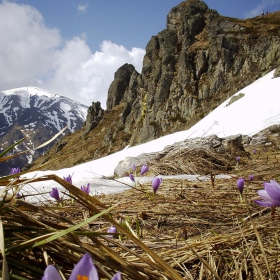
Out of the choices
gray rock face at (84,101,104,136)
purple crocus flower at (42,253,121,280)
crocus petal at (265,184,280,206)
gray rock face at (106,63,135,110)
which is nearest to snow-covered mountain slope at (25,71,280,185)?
crocus petal at (265,184,280,206)

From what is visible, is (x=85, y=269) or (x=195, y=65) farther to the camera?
(x=195, y=65)

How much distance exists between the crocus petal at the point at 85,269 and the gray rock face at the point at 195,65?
2320cm

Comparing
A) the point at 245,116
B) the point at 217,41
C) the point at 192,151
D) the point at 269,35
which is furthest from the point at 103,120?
the point at 192,151

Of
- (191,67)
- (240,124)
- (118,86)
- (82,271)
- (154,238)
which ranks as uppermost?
(118,86)

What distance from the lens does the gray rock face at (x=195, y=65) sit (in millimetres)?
24078

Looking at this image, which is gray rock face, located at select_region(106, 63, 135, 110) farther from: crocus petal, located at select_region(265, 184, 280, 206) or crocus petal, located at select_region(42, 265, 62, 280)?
crocus petal, located at select_region(42, 265, 62, 280)

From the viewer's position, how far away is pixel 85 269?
36cm

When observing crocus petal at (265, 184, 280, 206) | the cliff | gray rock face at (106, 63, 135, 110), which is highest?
gray rock face at (106, 63, 135, 110)

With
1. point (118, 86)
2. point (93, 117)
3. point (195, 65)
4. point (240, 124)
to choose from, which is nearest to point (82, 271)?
point (240, 124)

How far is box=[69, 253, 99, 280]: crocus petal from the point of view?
35 cm

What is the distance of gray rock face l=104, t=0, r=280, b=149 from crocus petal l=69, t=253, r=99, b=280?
23200mm

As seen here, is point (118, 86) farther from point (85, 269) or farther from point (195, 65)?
point (85, 269)

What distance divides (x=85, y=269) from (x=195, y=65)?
92.8ft

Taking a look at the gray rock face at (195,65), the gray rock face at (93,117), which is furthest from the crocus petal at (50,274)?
the gray rock face at (93,117)
